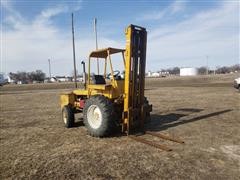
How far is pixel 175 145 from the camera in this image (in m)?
7.77

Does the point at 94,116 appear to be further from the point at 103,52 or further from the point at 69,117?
the point at 103,52

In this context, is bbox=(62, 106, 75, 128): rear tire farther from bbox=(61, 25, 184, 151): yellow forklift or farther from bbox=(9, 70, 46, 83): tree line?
bbox=(9, 70, 46, 83): tree line

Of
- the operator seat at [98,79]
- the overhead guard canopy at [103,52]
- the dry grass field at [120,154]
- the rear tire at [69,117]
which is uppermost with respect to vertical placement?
the overhead guard canopy at [103,52]

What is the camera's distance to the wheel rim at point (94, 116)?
9048 millimetres

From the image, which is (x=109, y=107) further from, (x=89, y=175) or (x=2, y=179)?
(x=2, y=179)

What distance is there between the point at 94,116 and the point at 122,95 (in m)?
1.12

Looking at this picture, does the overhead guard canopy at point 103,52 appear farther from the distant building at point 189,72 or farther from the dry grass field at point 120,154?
the distant building at point 189,72

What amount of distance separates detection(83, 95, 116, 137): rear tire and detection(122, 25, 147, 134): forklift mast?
19.9 inches

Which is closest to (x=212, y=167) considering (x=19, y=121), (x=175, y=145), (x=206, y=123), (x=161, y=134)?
(x=175, y=145)

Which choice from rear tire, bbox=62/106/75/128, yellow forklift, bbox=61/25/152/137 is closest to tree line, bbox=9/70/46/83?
rear tire, bbox=62/106/75/128

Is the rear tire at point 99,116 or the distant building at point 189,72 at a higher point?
the distant building at point 189,72

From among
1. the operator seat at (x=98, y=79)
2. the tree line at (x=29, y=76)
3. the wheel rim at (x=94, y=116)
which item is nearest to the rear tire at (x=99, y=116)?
the wheel rim at (x=94, y=116)

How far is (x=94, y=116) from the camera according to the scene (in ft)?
30.1

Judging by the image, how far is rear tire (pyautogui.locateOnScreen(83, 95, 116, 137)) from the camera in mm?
8500
